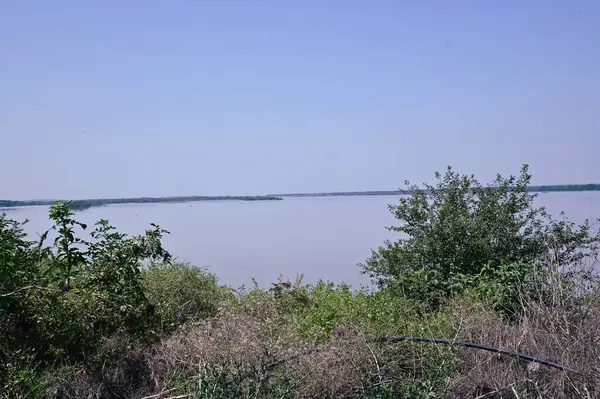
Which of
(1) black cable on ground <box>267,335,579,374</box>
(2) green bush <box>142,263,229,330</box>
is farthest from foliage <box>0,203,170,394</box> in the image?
(1) black cable on ground <box>267,335,579,374</box>

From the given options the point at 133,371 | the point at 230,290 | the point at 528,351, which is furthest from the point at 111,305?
the point at 528,351

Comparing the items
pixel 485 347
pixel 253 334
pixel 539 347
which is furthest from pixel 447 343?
pixel 253 334

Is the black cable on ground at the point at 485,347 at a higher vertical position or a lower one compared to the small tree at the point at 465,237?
lower

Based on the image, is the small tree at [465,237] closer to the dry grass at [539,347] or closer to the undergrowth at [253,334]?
the undergrowth at [253,334]

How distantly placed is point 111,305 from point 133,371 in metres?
0.59

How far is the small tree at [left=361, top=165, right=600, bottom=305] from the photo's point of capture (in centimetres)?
722

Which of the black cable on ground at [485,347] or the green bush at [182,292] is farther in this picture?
the green bush at [182,292]

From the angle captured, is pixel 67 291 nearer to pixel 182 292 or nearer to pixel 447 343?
pixel 182 292

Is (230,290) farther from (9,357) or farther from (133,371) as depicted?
(9,357)

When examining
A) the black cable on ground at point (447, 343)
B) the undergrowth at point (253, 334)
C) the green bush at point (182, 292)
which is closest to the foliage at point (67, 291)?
the undergrowth at point (253, 334)

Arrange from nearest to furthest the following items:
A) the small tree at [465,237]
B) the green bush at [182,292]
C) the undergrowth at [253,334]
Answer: the undergrowth at [253,334] < the green bush at [182,292] < the small tree at [465,237]

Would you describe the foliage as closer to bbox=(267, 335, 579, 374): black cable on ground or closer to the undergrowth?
the undergrowth

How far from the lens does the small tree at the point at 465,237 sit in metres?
7.22

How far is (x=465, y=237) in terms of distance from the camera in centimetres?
763
